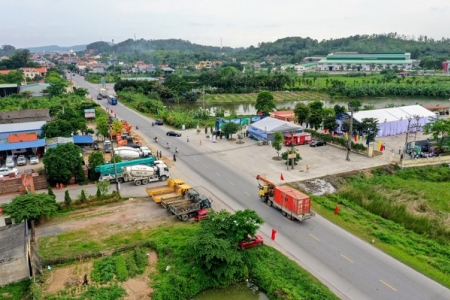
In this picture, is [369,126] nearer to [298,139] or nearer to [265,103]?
[298,139]

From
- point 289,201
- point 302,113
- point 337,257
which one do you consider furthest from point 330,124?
point 337,257

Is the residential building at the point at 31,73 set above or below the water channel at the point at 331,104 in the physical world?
above

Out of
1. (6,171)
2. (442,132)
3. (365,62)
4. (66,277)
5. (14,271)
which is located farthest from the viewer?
(365,62)

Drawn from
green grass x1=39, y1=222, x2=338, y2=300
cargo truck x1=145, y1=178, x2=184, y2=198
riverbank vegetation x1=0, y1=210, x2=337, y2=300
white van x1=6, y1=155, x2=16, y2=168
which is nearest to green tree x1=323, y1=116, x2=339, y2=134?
cargo truck x1=145, y1=178, x2=184, y2=198

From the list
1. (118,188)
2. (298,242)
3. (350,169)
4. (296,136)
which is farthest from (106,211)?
(296,136)

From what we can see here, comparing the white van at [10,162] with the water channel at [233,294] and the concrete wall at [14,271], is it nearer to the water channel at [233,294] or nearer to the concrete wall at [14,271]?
the concrete wall at [14,271]

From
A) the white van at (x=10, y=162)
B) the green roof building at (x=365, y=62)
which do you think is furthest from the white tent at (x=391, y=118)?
the green roof building at (x=365, y=62)

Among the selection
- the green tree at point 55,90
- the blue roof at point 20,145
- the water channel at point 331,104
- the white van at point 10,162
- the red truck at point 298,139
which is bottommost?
the water channel at point 331,104

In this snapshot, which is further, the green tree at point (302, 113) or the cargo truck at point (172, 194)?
the green tree at point (302, 113)
